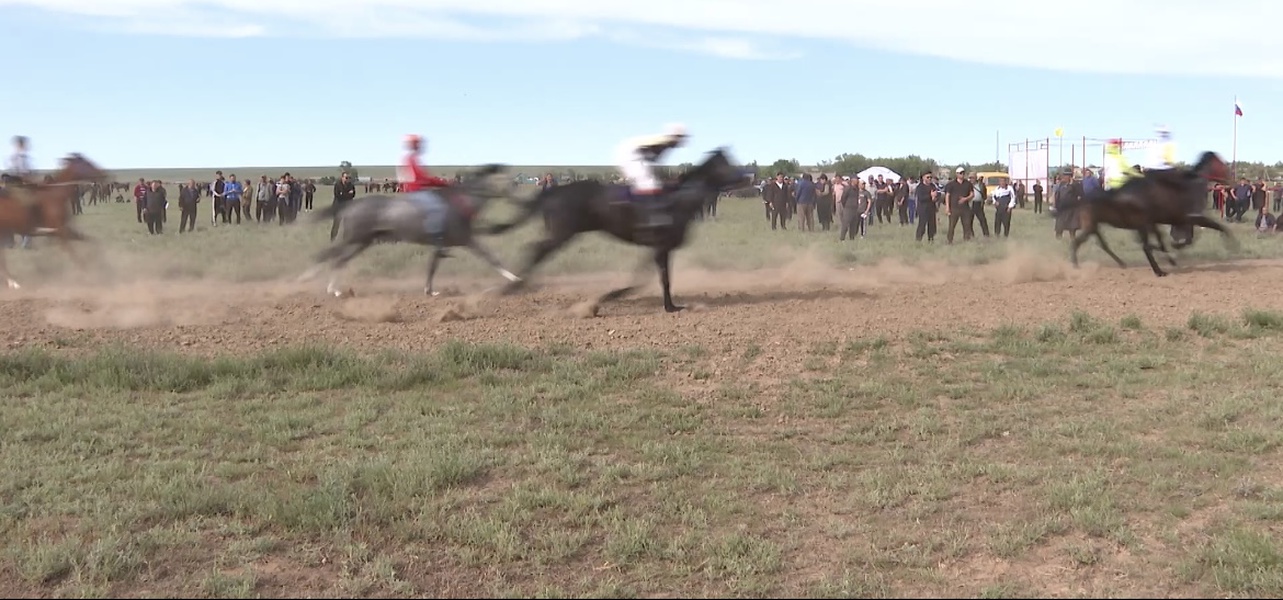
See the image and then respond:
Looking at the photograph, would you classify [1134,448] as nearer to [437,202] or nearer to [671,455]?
[671,455]

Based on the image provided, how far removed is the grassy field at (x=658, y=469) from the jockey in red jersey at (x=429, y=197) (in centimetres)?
377

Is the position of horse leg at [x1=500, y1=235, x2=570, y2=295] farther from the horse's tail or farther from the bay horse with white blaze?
the horse's tail

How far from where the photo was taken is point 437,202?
1241 centimetres

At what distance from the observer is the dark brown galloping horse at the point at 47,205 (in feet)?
45.9

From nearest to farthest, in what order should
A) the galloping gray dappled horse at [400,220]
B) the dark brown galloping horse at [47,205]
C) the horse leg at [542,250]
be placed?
the horse leg at [542,250] < the galloping gray dappled horse at [400,220] < the dark brown galloping horse at [47,205]

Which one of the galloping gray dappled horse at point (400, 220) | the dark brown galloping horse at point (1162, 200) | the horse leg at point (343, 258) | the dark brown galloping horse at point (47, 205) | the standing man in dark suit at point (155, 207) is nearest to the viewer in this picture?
the galloping gray dappled horse at point (400, 220)

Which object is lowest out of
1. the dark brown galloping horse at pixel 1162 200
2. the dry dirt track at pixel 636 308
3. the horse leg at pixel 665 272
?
the dry dirt track at pixel 636 308

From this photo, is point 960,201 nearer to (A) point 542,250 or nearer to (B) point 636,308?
(B) point 636,308

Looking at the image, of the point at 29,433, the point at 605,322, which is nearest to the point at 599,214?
the point at 605,322

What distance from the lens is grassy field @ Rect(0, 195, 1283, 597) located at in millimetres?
4465

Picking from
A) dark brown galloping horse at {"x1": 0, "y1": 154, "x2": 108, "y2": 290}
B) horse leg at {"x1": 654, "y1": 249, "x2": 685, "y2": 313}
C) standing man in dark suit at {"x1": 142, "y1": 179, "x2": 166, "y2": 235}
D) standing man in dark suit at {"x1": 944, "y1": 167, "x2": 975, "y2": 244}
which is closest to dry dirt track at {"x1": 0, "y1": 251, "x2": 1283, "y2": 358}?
horse leg at {"x1": 654, "y1": 249, "x2": 685, "y2": 313}

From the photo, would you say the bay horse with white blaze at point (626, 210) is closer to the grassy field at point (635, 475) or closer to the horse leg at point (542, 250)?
the horse leg at point (542, 250)

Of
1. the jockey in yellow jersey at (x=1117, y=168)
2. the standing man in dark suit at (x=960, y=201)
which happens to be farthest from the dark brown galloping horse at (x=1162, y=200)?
the standing man in dark suit at (x=960, y=201)

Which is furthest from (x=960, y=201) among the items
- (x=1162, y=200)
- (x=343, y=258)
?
(x=343, y=258)
